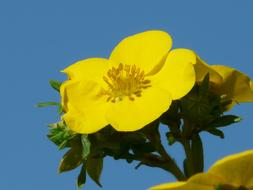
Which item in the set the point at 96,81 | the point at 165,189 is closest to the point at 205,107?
the point at 96,81

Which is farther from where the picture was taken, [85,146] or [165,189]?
[85,146]

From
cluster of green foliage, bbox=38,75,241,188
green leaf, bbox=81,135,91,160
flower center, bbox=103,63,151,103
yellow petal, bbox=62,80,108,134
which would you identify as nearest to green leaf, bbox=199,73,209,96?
cluster of green foliage, bbox=38,75,241,188

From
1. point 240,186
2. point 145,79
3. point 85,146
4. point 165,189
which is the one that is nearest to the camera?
point 165,189

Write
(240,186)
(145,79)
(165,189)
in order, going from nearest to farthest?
(165,189) → (240,186) → (145,79)

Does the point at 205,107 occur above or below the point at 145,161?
above

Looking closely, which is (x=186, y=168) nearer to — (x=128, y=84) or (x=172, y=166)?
(x=172, y=166)

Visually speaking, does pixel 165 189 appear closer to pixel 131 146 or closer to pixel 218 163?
pixel 218 163

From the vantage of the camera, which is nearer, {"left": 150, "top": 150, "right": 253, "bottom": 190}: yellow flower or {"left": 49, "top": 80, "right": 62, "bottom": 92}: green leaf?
{"left": 150, "top": 150, "right": 253, "bottom": 190}: yellow flower

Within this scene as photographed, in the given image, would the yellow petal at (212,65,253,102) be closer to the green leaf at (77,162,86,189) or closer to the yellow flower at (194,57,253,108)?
the yellow flower at (194,57,253,108)

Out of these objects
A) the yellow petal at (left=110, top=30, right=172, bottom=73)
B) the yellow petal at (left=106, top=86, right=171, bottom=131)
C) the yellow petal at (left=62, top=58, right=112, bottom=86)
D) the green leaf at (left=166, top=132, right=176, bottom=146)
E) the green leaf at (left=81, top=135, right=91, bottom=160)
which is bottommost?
the green leaf at (left=166, top=132, right=176, bottom=146)
